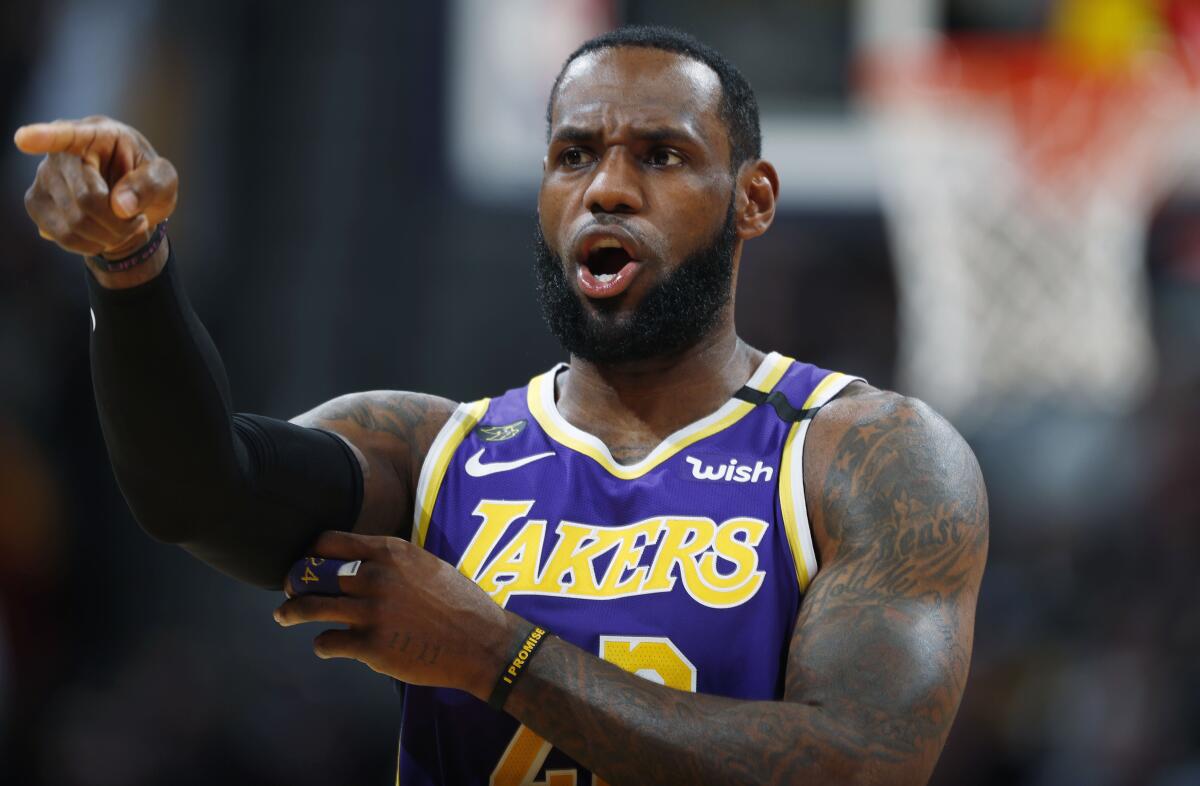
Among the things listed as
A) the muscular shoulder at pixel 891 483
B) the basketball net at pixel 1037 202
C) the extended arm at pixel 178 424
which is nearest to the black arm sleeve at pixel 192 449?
the extended arm at pixel 178 424

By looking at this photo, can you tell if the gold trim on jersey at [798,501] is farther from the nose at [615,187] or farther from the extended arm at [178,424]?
the extended arm at [178,424]

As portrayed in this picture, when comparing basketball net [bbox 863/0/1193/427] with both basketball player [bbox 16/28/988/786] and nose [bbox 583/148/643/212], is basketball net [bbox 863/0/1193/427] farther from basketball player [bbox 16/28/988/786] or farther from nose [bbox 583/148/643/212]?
nose [bbox 583/148/643/212]

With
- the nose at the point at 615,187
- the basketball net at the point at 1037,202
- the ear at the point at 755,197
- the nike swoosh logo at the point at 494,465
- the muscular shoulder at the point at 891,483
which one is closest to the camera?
the muscular shoulder at the point at 891,483

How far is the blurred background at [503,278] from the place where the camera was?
359 inches

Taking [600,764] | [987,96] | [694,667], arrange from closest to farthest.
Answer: [600,764] < [694,667] < [987,96]

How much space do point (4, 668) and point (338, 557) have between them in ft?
23.2

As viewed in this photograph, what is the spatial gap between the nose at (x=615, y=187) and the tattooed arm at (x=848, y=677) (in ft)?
2.58

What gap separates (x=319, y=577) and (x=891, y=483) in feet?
3.94

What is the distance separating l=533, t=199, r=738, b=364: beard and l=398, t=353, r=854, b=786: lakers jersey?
7.8 inches

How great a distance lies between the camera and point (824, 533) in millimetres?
3311

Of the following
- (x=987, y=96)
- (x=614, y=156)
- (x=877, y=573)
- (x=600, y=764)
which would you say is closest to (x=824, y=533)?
(x=877, y=573)

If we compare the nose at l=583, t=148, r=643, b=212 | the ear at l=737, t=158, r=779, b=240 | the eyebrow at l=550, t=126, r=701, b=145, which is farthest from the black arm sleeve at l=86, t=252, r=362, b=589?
the ear at l=737, t=158, r=779, b=240

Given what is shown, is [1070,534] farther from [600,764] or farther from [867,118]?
[600,764]

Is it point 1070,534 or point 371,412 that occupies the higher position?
point 371,412
